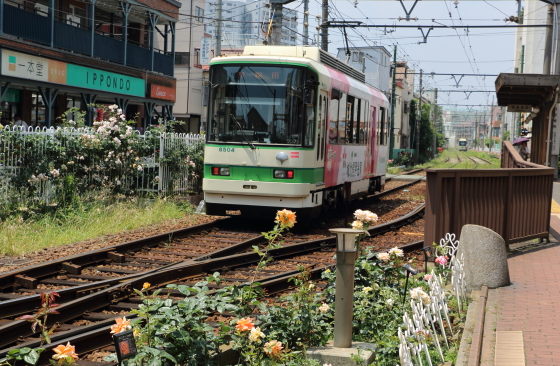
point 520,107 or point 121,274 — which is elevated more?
point 520,107

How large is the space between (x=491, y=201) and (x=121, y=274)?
17.8 feet

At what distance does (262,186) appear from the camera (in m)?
13.6

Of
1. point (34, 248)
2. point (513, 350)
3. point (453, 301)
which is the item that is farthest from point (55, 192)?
point (513, 350)

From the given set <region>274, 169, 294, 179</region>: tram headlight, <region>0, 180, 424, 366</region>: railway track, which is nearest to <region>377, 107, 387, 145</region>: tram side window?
<region>274, 169, 294, 179</region>: tram headlight

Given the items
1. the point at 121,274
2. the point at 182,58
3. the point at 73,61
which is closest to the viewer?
the point at 121,274

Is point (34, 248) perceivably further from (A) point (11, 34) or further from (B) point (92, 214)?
(A) point (11, 34)

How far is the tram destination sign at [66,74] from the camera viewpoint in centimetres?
2150

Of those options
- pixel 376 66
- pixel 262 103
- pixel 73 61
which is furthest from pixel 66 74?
pixel 376 66

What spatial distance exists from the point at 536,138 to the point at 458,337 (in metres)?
27.5

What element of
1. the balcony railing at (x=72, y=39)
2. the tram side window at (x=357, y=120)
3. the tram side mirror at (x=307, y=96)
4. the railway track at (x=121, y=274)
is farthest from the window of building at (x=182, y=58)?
the tram side mirror at (x=307, y=96)

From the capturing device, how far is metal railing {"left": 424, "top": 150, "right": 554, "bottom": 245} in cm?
954

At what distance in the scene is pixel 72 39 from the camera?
82.7ft

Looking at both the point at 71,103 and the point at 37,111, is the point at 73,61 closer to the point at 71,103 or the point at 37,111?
the point at 37,111

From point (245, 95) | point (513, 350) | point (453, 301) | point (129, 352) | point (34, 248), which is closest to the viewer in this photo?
point (129, 352)
